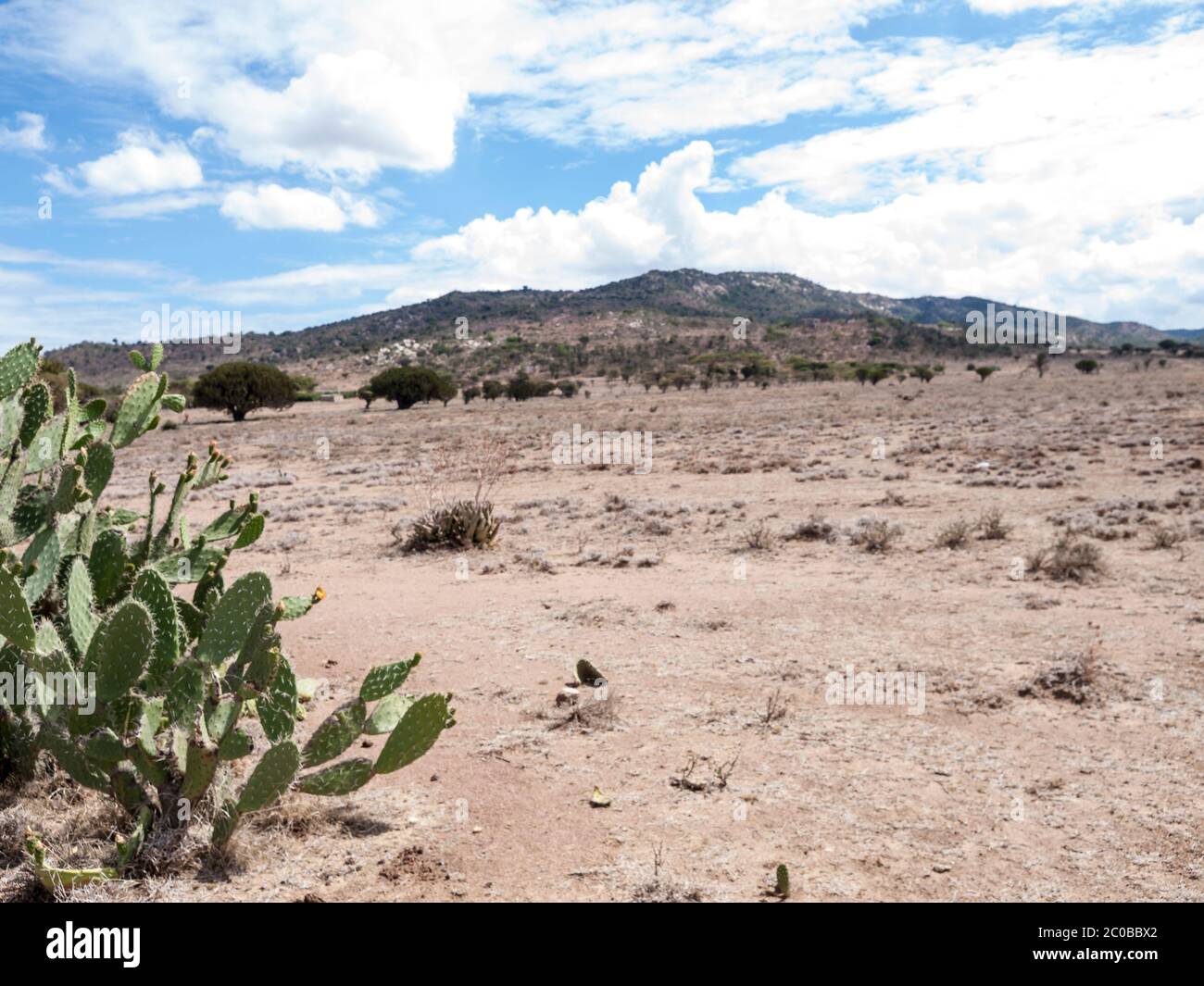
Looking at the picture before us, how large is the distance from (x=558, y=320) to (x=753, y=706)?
118249 millimetres

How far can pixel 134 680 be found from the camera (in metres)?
3.52

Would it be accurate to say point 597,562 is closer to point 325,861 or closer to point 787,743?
point 787,743

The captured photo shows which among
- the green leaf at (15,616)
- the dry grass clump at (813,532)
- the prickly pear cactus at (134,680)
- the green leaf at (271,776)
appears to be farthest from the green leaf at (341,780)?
the dry grass clump at (813,532)

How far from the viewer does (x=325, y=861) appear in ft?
12.5

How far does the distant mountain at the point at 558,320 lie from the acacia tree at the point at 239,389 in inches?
1479

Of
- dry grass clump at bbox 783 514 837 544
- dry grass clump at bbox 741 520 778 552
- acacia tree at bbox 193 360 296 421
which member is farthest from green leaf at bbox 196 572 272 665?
acacia tree at bbox 193 360 296 421

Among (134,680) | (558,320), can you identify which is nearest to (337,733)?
(134,680)

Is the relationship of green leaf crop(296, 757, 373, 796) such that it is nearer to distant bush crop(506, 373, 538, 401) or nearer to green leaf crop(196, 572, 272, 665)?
green leaf crop(196, 572, 272, 665)

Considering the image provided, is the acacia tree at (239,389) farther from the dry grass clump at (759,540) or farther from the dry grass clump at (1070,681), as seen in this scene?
the dry grass clump at (1070,681)

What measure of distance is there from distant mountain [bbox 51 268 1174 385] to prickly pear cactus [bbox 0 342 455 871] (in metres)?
81.3

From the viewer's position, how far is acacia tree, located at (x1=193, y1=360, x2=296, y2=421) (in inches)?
1729

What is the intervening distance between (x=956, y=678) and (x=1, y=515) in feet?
20.1
